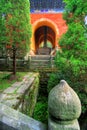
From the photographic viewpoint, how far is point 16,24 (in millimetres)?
9320

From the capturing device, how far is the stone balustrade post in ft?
6.43

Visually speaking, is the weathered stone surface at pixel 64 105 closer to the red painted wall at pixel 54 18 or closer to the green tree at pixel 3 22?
the green tree at pixel 3 22

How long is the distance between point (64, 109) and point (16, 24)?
26.0 ft

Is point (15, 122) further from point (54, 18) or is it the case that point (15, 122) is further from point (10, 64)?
point (54, 18)

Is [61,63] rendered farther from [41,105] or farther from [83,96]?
[41,105]

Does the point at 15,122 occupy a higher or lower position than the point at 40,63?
higher

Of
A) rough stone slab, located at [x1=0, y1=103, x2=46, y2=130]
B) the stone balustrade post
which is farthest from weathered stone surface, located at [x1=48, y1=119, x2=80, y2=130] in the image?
rough stone slab, located at [x1=0, y1=103, x2=46, y2=130]

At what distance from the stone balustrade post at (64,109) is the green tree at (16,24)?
750 cm

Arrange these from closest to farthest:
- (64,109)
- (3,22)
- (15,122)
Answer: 1. (64,109)
2. (15,122)
3. (3,22)

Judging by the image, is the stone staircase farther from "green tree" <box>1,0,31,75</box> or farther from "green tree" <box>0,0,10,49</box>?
"green tree" <box>0,0,10,49</box>

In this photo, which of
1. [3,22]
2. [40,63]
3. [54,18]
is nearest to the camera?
[3,22]

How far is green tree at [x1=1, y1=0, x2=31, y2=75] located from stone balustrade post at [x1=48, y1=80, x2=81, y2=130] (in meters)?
7.50

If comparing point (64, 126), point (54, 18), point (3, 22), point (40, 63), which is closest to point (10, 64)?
point (40, 63)

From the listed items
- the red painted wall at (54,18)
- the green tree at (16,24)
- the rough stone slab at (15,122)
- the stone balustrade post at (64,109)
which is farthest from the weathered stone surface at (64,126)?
the red painted wall at (54,18)
